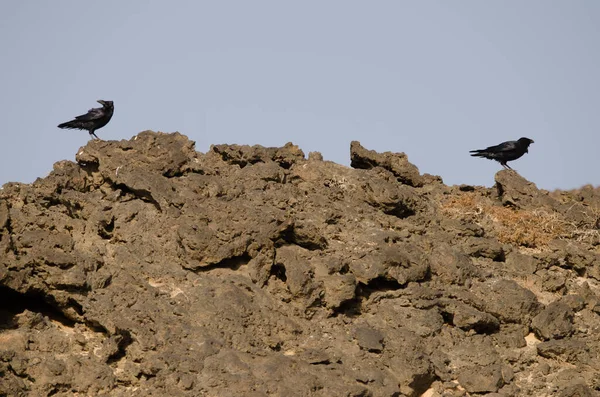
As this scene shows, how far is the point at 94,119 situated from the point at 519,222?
7.15m

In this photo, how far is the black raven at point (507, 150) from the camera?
19578mm

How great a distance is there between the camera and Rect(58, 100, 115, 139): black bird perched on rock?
52.7ft

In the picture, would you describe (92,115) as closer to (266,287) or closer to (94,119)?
(94,119)

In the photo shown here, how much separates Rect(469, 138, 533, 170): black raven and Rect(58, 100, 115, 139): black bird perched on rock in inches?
291

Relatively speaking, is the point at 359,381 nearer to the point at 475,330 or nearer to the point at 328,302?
the point at 328,302

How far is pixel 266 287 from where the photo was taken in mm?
13633

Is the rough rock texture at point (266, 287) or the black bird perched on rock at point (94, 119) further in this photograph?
the black bird perched on rock at point (94, 119)

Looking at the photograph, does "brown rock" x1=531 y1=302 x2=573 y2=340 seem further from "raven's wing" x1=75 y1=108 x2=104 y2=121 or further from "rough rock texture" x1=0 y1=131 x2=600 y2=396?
"raven's wing" x1=75 y1=108 x2=104 y2=121

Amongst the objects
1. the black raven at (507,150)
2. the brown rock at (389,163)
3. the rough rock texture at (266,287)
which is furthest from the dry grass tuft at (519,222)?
the black raven at (507,150)

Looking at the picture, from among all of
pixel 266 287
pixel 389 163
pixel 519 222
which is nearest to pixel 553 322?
pixel 519 222

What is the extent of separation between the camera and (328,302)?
13586 mm

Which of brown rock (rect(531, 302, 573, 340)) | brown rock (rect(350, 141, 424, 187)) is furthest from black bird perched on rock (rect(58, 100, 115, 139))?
brown rock (rect(531, 302, 573, 340))

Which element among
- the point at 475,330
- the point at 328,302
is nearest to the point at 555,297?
the point at 475,330

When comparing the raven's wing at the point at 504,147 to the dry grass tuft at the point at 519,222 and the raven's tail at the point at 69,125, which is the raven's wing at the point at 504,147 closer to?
the dry grass tuft at the point at 519,222
